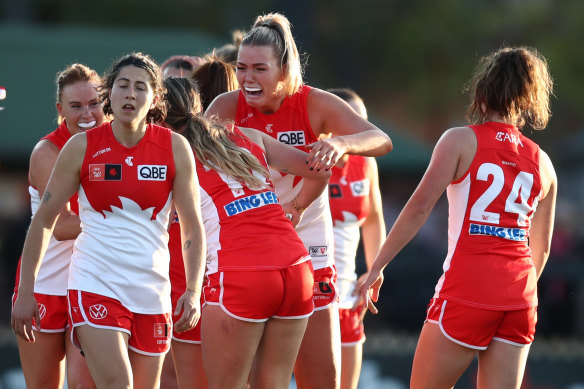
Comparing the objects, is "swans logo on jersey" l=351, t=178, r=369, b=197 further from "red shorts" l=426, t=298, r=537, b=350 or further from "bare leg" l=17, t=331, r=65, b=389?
"bare leg" l=17, t=331, r=65, b=389

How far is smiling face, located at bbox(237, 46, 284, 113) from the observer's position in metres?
4.39

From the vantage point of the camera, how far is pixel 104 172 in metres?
3.84

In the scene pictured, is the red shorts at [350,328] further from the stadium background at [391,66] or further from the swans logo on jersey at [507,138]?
the stadium background at [391,66]

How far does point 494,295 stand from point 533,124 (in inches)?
35.2

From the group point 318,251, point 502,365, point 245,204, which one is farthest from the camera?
point 318,251

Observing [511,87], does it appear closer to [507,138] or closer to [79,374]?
[507,138]

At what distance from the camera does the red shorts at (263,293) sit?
12.8ft

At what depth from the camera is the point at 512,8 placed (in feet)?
80.8

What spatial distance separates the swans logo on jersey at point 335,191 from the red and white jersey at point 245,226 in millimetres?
1673

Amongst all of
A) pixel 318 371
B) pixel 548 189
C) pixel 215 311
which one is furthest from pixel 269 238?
pixel 548 189

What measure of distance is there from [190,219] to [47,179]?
91cm

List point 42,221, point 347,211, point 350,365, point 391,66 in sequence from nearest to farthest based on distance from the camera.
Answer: point 42,221 < point 350,365 < point 347,211 < point 391,66

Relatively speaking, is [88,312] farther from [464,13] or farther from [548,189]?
[464,13]

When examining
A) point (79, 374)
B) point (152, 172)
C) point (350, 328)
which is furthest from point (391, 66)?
point (152, 172)
